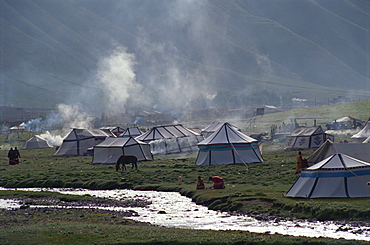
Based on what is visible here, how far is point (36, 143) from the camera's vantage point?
390 ft

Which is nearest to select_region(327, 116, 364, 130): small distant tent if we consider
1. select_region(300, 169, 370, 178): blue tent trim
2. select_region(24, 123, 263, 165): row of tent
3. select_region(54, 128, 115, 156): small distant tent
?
select_region(24, 123, 263, 165): row of tent

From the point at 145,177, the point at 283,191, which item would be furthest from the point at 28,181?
the point at 283,191

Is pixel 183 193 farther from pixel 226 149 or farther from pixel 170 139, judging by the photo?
pixel 170 139

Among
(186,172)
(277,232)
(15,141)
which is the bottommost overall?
(277,232)

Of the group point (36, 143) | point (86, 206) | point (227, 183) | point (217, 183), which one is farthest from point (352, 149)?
point (36, 143)

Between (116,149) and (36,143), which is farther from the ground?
(36,143)

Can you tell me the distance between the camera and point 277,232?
975 inches

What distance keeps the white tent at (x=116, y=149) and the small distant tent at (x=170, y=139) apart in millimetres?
11846

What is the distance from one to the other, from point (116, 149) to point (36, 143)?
185 feet

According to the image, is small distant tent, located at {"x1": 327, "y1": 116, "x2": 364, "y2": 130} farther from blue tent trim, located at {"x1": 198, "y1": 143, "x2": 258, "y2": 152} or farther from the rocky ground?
the rocky ground

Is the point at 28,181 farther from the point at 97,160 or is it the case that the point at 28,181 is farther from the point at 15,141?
the point at 15,141

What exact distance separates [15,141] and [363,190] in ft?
375

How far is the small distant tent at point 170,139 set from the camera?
265 ft

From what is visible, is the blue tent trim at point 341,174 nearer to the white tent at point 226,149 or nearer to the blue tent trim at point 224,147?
the white tent at point 226,149
